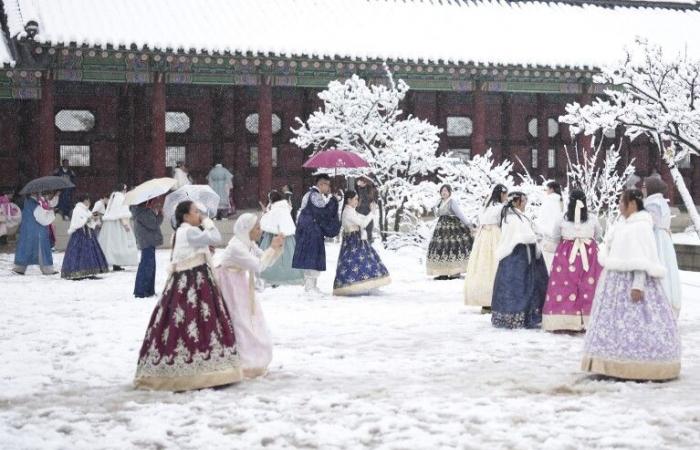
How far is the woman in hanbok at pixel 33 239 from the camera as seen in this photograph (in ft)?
50.6

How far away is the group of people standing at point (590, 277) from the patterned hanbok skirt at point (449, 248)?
10.7 feet

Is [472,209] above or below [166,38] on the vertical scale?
below

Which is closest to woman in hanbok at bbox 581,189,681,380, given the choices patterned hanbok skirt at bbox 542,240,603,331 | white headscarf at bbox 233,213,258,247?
patterned hanbok skirt at bbox 542,240,603,331

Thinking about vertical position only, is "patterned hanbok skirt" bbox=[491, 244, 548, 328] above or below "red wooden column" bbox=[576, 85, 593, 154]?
below

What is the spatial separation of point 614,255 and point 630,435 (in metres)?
1.98

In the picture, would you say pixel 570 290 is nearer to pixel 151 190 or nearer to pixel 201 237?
pixel 201 237

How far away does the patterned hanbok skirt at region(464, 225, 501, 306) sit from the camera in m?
10.9

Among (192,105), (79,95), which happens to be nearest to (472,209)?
(192,105)

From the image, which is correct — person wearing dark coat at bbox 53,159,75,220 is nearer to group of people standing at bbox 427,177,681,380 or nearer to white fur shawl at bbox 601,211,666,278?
group of people standing at bbox 427,177,681,380

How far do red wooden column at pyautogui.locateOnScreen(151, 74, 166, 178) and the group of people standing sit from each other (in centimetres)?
948

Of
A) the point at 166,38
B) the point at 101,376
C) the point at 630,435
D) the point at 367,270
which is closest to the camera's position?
the point at 630,435

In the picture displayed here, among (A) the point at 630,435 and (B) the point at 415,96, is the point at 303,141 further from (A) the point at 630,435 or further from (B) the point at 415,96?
(A) the point at 630,435

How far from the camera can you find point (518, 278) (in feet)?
32.2

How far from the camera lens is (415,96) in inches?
885
